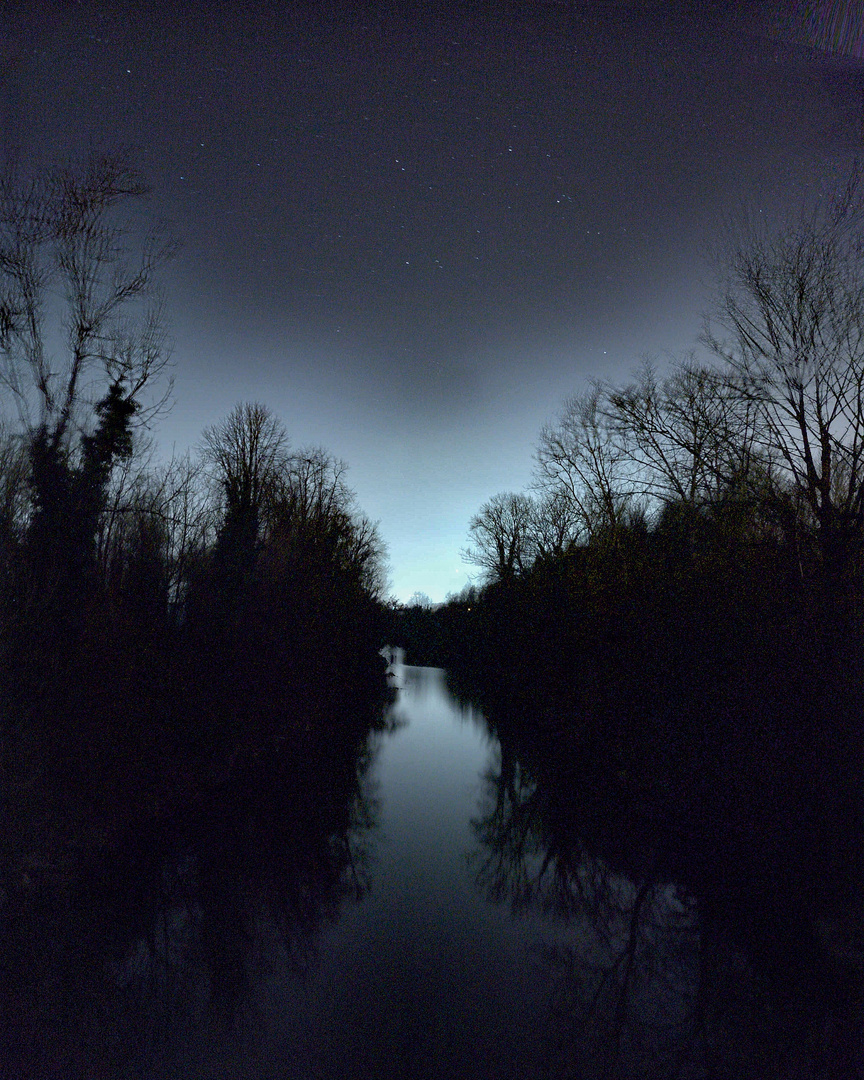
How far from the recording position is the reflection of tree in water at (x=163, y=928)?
4734 millimetres

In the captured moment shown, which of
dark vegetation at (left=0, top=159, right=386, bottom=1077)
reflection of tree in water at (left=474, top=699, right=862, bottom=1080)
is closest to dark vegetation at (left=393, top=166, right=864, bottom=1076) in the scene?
reflection of tree in water at (left=474, top=699, right=862, bottom=1080)

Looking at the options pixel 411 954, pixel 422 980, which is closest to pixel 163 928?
pixel 411 954

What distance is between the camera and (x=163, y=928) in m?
6.57

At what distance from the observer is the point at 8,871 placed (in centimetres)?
642

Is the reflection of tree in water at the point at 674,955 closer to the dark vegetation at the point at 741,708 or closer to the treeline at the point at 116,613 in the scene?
the dark vegetation at the point at 741,708

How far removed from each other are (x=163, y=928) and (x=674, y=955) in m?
5.25

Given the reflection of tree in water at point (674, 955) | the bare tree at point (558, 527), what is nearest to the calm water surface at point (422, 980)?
the reflection of tree in water at point (674, 955)

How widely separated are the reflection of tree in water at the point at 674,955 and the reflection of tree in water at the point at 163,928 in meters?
2.40

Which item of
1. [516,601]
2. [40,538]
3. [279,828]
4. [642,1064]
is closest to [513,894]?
[642,1064]

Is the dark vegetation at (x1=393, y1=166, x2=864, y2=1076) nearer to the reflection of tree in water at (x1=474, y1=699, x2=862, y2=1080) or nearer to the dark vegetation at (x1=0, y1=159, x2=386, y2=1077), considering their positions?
the reflection of tree in water at (x1=474, y1=699, x2=862, y2=1080)

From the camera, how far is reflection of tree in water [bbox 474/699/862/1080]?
4.70m

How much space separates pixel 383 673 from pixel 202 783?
30111 mm

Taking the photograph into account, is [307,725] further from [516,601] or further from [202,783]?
[516,601]

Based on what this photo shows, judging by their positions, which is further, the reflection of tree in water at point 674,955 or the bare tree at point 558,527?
the bare tree at point 558,527
